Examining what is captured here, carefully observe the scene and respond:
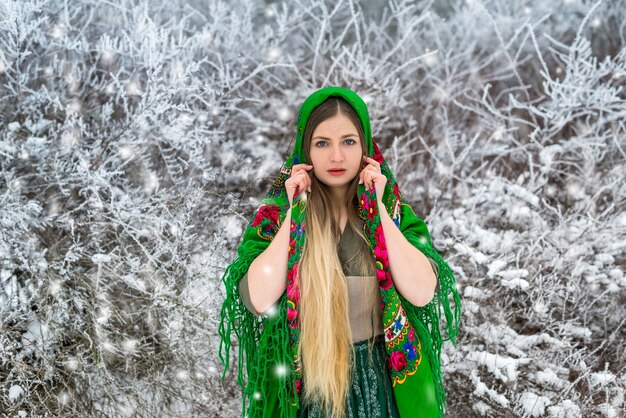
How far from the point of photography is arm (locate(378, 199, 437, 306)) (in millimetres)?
1540

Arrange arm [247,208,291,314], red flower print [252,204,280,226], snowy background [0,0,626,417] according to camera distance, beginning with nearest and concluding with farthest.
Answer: arm [247,208,291,314]
red flower print [252,204,280,226]
snowy background [0,0,626,417]

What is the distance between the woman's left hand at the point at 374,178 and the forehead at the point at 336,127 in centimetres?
11

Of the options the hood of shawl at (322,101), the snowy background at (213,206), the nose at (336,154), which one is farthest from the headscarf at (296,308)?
the snowy background at (213,206)

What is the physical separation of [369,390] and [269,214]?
593 millimetres

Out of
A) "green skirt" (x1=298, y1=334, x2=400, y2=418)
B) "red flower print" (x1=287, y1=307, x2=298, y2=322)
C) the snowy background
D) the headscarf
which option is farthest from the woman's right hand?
the snowy background

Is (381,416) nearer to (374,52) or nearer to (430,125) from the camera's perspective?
(430,125)

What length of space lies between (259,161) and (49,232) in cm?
131

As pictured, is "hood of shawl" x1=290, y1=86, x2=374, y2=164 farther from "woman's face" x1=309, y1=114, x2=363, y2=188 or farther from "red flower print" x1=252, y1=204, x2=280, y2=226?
"red flower print" x1=252, y1=204, x2=280, y2=226

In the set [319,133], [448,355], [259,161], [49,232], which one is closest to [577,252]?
[448,355]

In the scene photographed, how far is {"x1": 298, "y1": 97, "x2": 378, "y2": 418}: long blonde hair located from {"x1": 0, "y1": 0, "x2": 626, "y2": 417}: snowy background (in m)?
1.39

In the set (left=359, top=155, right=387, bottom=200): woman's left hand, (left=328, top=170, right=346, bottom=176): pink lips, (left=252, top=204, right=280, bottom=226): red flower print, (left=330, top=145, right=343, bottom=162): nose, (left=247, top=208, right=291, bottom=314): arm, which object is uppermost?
(left=330, top=145, right=343, bottom=162): nose

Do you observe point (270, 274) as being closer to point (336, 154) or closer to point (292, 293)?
point (292, 293)

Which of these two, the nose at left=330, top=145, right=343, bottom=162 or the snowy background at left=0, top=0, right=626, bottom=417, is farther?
the snowy background at left=0, top=0, right=626, bottom=417

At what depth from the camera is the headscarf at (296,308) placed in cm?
157
